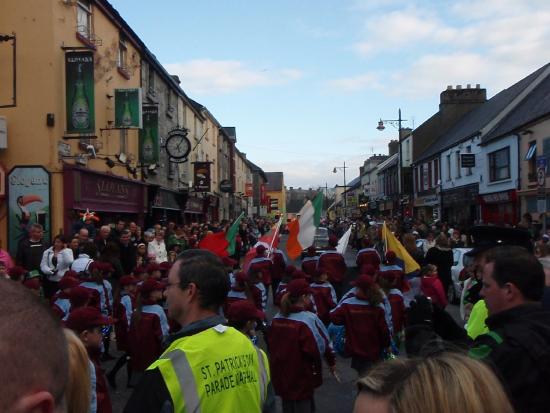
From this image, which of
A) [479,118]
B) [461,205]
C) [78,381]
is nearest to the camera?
[78,381]

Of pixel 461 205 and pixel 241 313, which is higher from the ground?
pixel 461 205

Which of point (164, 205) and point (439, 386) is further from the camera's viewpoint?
point (164, 205)

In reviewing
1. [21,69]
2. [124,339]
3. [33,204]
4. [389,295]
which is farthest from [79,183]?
[389,295]

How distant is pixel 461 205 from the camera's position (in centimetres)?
3388

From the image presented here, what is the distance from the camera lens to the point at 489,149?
96.6 ft

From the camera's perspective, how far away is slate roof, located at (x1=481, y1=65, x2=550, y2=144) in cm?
2444

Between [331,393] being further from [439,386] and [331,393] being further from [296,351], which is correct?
[439,386]

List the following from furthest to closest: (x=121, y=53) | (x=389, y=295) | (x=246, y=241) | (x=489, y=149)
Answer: (x=489, y=149) → (x=246, y=241) → (x=121, y=53) → (x=389, y=295)

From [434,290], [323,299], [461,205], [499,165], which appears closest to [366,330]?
[434,290]

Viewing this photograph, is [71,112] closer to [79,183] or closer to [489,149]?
[79,183]

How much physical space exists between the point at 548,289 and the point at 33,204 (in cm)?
1393

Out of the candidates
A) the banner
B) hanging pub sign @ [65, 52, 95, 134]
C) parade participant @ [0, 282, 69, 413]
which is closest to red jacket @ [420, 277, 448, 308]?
parade participant @ [0, 282, 69, 413]

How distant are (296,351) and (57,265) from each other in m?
6.05

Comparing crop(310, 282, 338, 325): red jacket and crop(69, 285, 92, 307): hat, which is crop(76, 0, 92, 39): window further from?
crop(69, 285, 92, 307): hat
